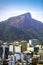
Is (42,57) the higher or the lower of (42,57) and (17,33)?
the lower

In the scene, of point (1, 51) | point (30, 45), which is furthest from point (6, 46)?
point (30, 45)

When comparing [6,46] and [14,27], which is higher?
[14,27]

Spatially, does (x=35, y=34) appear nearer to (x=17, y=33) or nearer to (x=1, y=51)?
(x=17, y=33)

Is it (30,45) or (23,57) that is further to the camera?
(30,45)

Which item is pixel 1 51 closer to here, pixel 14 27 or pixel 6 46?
pixel 6 46

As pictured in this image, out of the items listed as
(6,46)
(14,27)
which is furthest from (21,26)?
(6,46)

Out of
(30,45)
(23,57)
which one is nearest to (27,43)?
(30,45)
